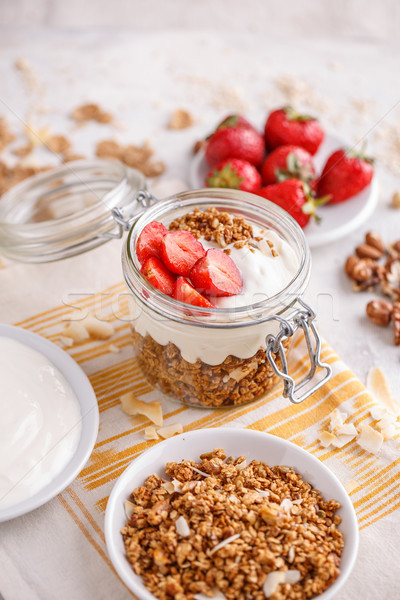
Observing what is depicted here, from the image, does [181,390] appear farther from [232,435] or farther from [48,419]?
[48,419]

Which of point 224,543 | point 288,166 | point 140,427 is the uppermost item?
point 288,166

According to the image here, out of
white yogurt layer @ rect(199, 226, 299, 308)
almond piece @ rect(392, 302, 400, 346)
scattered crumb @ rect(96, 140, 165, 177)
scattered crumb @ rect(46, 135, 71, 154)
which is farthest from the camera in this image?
scattered crumb @ rect(46, 135, 71, 154)

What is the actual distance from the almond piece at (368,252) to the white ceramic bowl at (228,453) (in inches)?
29.0

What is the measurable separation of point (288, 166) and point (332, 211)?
0.19 meters

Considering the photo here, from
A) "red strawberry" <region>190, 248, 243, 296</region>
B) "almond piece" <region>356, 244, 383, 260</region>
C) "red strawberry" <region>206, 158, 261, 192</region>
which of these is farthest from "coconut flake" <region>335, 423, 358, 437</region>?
"red strawberry" <region>206, 158, 261, 192</region>

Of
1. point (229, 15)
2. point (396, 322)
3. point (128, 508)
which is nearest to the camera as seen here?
point (128, 508)

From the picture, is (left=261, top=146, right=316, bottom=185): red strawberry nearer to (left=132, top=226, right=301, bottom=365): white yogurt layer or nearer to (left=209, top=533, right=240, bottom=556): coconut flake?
(left=132, top=226, right=301, bottom=365): white yogurt layer

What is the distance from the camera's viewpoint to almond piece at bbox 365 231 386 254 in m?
1.84

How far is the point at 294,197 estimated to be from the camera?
1719 millimetres

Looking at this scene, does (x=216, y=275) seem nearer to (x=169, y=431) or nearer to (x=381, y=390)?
(x=169, y=431)

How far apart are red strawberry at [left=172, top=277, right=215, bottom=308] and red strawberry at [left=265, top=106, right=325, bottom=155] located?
2.91 feet

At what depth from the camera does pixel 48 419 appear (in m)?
1.28

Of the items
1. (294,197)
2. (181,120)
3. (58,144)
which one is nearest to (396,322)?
(294,197)

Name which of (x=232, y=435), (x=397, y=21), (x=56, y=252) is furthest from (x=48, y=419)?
(x=397, y=21)
